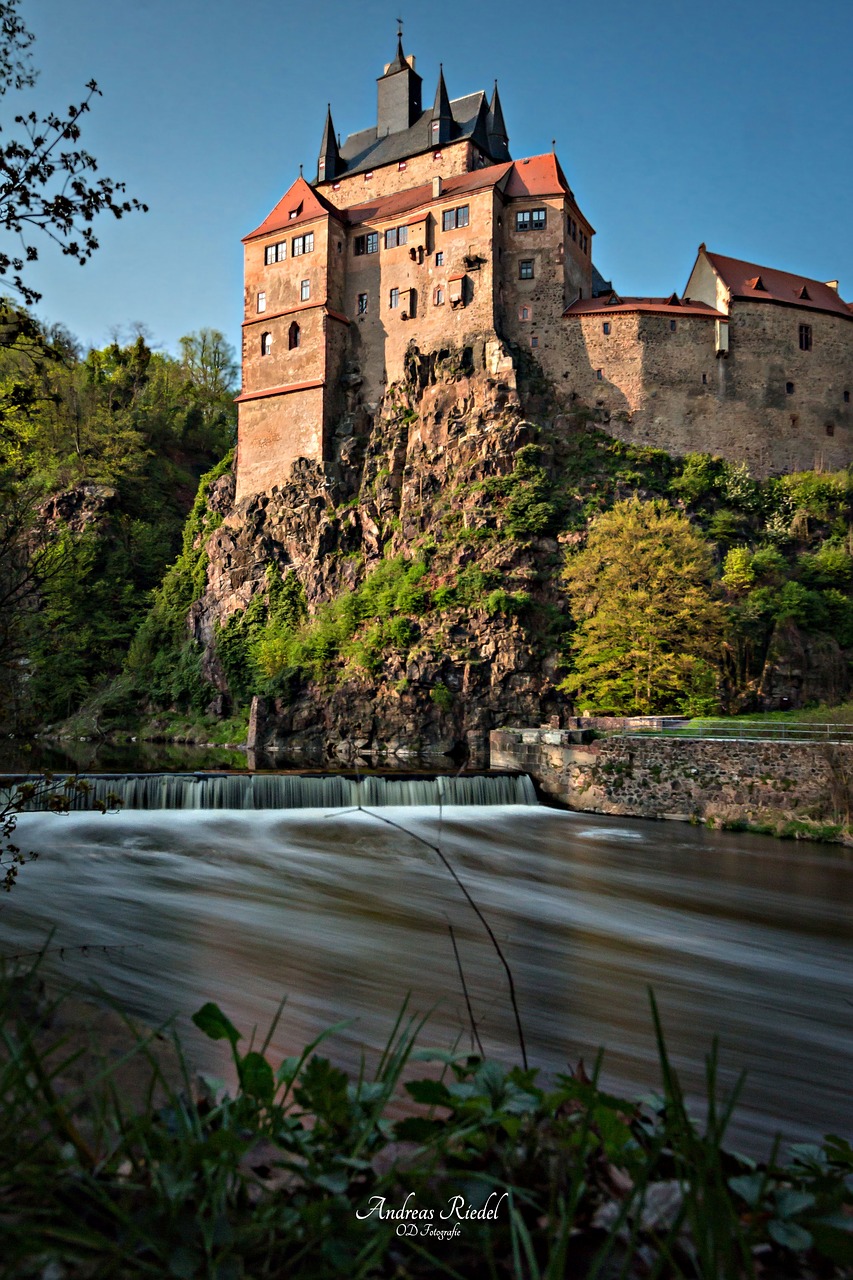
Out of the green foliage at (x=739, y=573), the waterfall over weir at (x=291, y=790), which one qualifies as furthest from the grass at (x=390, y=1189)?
the green foliage at (x=739, y=573)

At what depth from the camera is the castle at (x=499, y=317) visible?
4309cm

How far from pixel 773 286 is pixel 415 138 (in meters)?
Result: 23.2

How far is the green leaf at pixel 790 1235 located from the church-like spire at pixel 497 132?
57117 mm

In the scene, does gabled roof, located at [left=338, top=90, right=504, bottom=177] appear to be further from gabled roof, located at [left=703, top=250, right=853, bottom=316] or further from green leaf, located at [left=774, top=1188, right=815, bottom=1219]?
green leaf, located at [left=774, top=1188, right=815, bottom=1219]

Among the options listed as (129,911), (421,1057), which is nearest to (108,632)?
(129,911)

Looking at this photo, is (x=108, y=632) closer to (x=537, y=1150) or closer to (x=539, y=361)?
→ (x=539, y=361)

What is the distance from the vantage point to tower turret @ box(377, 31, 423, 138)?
173 ft

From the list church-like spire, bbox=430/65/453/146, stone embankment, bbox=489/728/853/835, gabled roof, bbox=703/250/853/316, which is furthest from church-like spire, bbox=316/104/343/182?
stone embankment, bbox=489/728/853/835

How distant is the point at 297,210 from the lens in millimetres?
49844

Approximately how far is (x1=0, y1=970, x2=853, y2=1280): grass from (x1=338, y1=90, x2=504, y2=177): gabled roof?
5487 cm

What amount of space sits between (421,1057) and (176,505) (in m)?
61.0

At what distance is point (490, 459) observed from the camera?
4038 cm

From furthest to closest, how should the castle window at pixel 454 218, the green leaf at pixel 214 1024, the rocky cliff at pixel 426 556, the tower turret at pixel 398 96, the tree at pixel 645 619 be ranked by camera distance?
the tower turret at pixel 398 96
the castle window at pixel 454 218
the rocky cliff at pixel 426 556
the tree at pixel 645 619
the green leaf at pixel 214 1024

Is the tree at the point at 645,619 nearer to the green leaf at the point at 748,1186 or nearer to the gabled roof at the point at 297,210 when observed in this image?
the green leaf at the point at 748,1186
